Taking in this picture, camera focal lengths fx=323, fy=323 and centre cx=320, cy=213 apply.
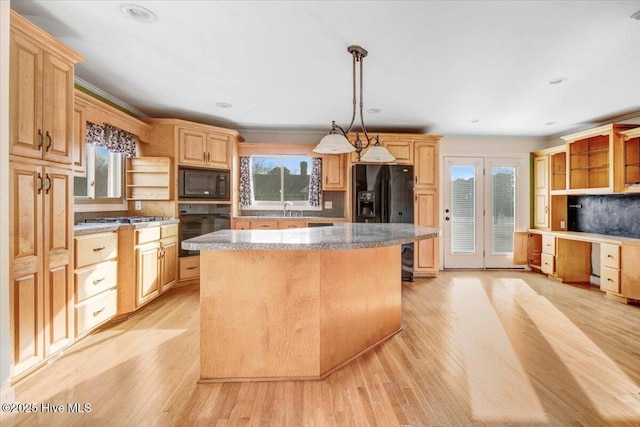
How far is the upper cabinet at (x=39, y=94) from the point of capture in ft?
6.40

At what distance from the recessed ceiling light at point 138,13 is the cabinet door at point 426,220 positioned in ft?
13.4

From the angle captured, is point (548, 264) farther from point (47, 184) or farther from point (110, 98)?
point (110, 98)

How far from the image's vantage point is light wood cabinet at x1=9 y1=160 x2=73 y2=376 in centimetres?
196

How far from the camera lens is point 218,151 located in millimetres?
4707

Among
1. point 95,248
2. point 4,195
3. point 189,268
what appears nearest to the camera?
point 4,195

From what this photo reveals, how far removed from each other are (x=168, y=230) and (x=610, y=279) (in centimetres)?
548

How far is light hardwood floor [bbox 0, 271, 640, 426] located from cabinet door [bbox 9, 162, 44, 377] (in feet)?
0.76

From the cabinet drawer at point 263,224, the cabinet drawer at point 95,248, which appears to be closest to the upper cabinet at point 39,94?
the cabinet drawer at point 95,248

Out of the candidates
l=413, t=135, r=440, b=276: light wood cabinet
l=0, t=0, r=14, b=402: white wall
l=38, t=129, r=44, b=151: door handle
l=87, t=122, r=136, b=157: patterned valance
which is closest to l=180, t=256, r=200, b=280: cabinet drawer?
l=87, t=122, r=136, b=157: patterned valance

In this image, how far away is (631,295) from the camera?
3721 mm

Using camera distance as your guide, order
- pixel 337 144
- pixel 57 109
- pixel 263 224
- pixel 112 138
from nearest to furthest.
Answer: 1. pixel 57 109
2. pixel 337 144
3. pixel 112 138
4. pixel 263 224

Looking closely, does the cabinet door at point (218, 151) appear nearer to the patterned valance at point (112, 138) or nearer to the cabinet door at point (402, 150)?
the patterned valance at point (112, 138)

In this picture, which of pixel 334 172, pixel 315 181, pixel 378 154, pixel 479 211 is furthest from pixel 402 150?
pixel 378 154

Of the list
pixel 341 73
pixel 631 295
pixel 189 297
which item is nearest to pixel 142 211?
pixel 189 297
